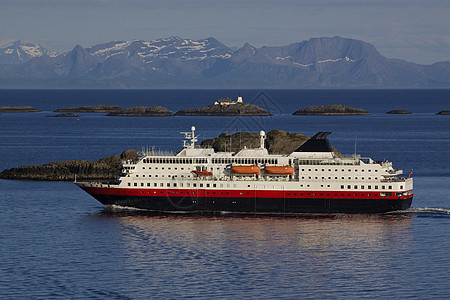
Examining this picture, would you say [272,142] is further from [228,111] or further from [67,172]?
[228,111]

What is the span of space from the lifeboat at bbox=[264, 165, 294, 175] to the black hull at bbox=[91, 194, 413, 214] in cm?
205

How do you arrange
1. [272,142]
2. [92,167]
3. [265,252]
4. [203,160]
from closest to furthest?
[265,252], [203,160], [92,167], [272,142]

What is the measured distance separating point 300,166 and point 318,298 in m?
22.4

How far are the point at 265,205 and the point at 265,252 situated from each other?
12785mm

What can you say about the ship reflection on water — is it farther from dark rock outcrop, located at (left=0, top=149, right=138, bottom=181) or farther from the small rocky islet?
the small rocky islet

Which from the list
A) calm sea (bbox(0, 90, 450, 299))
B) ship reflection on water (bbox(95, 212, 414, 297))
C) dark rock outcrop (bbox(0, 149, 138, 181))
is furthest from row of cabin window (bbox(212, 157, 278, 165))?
dark rock outcrop (bbox(0, 149, 138, 181))

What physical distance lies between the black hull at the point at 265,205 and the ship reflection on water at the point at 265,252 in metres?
0.94

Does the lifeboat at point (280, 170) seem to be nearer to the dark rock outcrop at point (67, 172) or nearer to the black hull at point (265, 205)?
the black hull at point (265, 205)

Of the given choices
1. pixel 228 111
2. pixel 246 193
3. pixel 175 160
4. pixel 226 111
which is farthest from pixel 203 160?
pixel 226 111

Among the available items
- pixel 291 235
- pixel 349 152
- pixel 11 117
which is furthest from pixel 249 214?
pixel 11 117

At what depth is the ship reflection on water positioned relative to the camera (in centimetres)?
3969

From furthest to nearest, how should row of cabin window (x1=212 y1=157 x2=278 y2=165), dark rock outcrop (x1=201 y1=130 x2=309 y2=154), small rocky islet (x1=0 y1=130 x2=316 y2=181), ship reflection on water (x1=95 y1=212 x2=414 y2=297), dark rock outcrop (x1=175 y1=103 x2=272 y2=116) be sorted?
1. dark rock outcrop (x1=175 y1=103 x2=272 y2=116)
2. dark rock outcrop (x1=201 y1=130 x2=309 y2=154)
3. small rocky islet (x1=0 y1=130 x2=316 y2=181)
4. row of cabin window (x1=212 y1=157 x2=278 y2=165)
5. ship reflection on water (x1=95 y1=212 x2=414 y2=297)

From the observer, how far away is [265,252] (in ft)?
152

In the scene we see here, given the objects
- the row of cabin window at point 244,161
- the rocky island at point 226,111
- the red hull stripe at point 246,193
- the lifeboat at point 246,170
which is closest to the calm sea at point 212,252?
the red hull stripe at point 246,193
